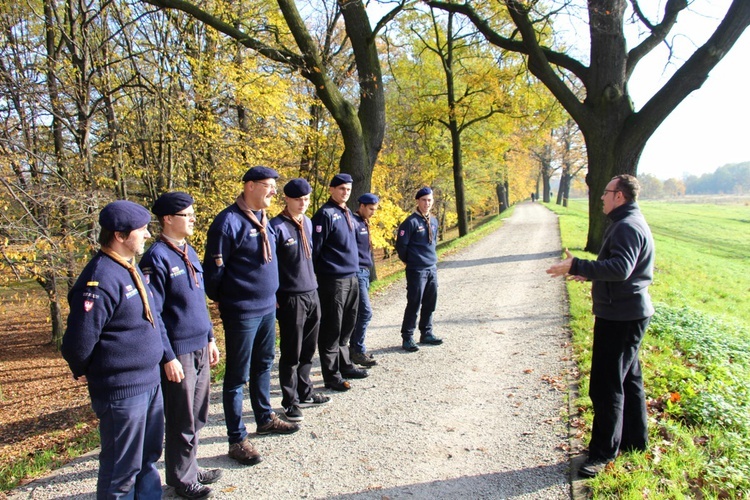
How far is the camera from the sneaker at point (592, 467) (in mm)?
3322

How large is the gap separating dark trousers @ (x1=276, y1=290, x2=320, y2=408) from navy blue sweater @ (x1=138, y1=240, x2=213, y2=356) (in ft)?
3.25

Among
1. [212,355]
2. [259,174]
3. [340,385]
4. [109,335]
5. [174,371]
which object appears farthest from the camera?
[340,385]

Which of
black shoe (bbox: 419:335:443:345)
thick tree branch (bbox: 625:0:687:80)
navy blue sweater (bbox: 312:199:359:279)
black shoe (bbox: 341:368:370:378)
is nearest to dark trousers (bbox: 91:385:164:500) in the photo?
navy blue sweater (bbox: 312:199:359:279)

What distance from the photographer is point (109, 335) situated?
2.57 meters

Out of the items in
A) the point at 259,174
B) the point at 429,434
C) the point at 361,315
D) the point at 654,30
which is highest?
the point at 654,30

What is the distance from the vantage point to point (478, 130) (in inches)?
846

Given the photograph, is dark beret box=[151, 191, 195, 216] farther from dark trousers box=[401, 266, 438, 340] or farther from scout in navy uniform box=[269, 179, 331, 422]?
dark trousers box=[401, 266, 438, 340]

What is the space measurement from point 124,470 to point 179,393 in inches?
21.7

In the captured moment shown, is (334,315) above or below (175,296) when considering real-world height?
A: below

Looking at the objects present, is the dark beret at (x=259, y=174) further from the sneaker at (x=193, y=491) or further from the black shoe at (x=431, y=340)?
the black shoe at (x=431, y=340)

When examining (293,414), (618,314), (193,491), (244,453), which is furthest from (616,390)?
(193,491)

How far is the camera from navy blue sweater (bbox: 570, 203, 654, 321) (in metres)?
3.25

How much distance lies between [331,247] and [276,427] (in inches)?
72.6

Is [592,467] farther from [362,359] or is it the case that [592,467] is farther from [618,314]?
[362,359]
